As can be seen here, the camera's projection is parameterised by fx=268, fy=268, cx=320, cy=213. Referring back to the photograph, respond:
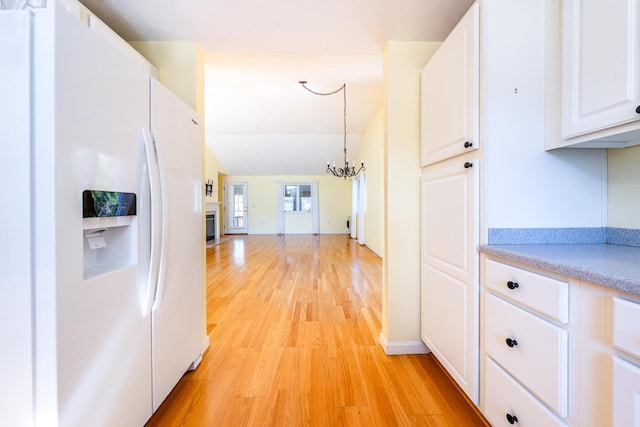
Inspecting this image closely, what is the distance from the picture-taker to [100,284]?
961 millimetres

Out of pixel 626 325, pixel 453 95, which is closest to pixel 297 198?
pixel 453 95

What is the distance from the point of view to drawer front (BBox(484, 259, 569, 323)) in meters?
0.88

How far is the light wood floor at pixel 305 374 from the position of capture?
140cm

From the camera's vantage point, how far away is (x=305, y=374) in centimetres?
174

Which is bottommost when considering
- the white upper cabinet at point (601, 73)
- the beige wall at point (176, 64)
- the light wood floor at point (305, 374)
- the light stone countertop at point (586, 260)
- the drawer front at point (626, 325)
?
the light wood floor at point (305, 374)

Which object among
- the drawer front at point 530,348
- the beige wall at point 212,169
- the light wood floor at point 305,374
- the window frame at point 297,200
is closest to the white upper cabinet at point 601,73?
the drawer front at point 530,348

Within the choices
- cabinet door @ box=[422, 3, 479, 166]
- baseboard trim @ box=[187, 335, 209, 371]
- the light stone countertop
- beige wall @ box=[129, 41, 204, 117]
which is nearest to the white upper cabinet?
cabinet door @ box=[422, 3, 479, 166]

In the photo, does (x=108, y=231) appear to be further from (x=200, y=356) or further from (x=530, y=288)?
(x=530, y=288)

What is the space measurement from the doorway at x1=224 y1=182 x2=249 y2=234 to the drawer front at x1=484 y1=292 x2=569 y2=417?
9.78m

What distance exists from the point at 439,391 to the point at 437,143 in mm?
1499

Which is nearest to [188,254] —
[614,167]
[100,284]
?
[100,284]

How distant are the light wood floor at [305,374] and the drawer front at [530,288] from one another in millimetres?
777

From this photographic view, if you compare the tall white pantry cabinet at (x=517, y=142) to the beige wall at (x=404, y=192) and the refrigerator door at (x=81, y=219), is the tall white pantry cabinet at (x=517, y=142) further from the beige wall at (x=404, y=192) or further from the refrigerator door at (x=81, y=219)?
the refrigerator door at (x=81, y=219)

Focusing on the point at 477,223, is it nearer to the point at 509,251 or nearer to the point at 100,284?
the point at 509,251
